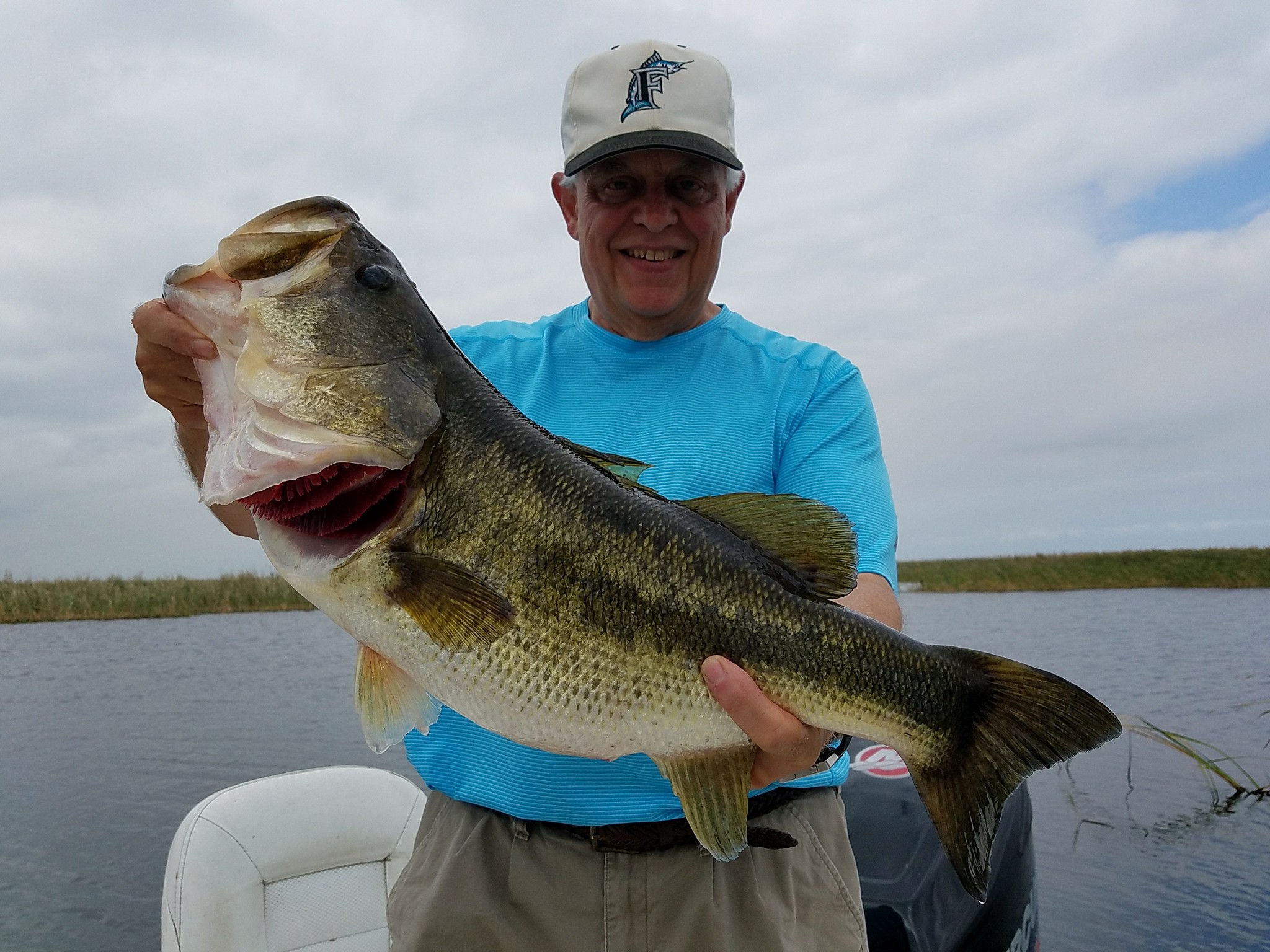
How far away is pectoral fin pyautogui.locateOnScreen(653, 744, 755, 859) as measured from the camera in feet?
7.32

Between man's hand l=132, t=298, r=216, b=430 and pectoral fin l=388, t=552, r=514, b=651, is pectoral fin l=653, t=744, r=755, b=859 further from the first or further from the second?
man's hand l=132, t=298, r=216, b=430

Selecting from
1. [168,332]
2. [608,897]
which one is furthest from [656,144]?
[608,897]

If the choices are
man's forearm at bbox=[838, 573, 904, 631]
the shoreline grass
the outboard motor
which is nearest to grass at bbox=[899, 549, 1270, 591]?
the shoreline grass

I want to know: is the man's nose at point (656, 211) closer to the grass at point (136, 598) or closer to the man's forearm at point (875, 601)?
the man's forearm at point (875, 601)

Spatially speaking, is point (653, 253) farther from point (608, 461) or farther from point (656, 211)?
point (608, 461)

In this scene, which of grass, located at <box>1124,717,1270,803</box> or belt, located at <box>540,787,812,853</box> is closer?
belt, located at <box>540,787,812,853</box>

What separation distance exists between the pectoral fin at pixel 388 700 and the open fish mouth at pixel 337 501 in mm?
335

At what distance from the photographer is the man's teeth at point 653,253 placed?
3.11 metres

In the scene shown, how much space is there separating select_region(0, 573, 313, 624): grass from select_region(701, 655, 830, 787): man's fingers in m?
25.2

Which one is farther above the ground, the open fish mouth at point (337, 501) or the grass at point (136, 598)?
the open fish mouth at point (337, 501)

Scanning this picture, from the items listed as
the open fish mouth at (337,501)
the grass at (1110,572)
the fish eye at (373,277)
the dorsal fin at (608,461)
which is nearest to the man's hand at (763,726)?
the dorsal fin at (608,461)

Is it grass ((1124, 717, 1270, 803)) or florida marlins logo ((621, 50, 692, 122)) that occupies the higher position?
florida marlins logo ((621, 50, 692, 122))

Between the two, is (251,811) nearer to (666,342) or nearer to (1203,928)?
(666,342)

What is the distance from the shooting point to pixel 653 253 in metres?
3.12
